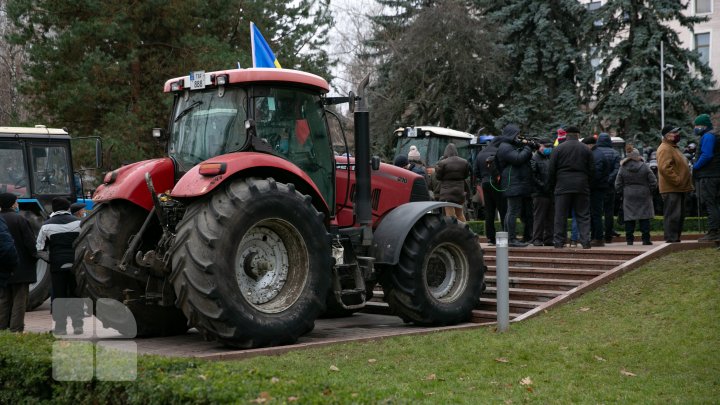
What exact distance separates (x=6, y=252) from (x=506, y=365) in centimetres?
567

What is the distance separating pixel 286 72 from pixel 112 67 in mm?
15315

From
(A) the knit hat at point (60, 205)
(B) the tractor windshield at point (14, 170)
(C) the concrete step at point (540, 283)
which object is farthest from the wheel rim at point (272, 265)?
(B) the tractor windshield at point (14, 170)

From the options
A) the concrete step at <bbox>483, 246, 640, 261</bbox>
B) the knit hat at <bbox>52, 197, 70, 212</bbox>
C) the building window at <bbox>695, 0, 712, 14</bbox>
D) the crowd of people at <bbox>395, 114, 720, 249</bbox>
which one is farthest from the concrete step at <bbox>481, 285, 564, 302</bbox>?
the building window at <bbox>695, 0, 712, 14</bbox>

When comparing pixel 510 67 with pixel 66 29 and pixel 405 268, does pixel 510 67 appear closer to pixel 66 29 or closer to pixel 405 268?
pixel 66 29

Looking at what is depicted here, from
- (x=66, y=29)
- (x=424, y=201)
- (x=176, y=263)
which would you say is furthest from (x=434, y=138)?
(x=176, y=263)

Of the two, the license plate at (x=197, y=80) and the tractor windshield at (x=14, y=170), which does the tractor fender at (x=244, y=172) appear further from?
the tractor windshield at (x=14, y=170)

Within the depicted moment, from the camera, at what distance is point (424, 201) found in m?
11.7

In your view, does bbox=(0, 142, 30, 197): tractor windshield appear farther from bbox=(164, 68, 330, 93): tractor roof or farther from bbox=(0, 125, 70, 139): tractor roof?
bbox=(164, 68, 330, 93): tractor roof

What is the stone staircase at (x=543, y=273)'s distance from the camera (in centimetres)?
1190

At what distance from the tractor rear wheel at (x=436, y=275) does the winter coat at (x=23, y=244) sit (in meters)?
4.27

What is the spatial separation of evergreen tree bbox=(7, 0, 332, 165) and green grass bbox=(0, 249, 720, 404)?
1590 centimetres

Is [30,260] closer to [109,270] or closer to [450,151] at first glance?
[109,270]

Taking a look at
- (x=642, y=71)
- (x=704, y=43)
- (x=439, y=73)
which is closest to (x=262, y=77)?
(x=642, y=71)

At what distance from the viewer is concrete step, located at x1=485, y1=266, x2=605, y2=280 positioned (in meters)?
12.4
